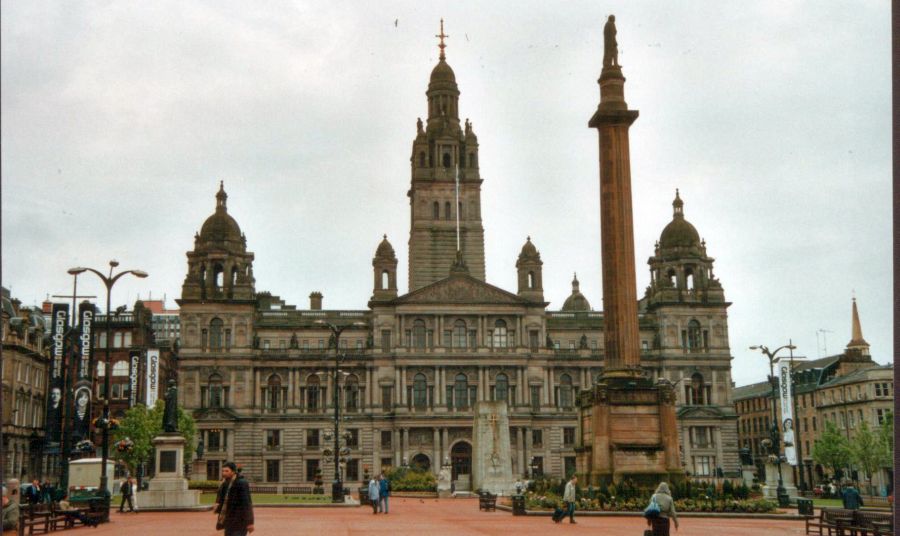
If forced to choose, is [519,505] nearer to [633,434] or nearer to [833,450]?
[633,434]

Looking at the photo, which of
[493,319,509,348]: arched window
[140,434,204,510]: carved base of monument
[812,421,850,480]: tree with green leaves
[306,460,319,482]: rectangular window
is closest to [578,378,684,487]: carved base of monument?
[140,434,204,510]: carved base of monument

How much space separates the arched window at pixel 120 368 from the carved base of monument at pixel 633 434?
75.4m

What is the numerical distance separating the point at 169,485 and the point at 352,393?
5648cm

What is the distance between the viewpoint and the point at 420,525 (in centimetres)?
2969

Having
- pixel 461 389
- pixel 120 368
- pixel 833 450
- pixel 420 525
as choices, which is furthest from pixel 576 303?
pixel 420 525

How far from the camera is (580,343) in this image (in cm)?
10194

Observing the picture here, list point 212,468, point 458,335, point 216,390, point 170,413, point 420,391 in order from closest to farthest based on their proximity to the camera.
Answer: point 170,413, point 212,468, point 216,390, point 420,391, point 458,335

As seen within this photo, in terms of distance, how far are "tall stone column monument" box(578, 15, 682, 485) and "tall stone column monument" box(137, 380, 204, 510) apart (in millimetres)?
16261

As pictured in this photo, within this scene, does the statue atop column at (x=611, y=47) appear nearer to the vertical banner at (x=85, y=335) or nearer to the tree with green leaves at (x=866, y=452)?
the vertical banner at (x=85, y=335)

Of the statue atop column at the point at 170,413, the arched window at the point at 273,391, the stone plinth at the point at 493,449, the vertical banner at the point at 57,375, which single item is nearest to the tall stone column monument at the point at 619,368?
the stone plinth at the point at 493,449

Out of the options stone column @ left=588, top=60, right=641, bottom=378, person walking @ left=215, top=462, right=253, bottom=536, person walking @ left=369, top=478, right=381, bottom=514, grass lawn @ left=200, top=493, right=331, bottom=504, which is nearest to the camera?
person walking @ left=215, top=462, right=253, bottom=536

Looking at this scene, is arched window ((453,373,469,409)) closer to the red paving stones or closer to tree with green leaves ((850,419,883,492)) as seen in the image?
tree with green leaves ((850,419,883,492))

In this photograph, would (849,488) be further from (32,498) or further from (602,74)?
(32,498)

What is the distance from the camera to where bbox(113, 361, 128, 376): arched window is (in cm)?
10169
